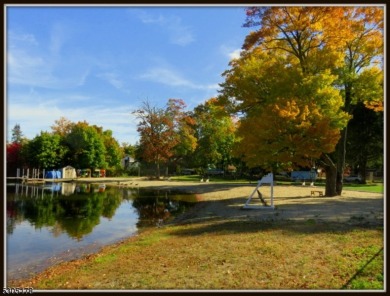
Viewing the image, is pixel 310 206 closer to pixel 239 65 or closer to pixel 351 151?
pixel 239 65

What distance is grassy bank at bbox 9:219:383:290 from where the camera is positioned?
740cm

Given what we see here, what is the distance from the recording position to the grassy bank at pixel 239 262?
740cm

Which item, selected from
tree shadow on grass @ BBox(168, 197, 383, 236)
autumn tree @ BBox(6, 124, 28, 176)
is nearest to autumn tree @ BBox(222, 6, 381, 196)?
tree shadow on grass @ BBox(168, 197, 383, 236)

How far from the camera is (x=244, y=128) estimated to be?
21.4 metres

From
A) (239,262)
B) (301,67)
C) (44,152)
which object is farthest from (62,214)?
(44,152)

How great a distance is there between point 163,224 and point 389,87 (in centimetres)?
1217

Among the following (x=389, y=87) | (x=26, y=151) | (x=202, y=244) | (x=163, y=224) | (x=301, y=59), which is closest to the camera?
(x=389, y=87)

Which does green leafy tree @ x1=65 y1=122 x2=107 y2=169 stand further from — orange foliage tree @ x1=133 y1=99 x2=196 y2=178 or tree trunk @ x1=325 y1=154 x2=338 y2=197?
tree trunk @ x1=325 y1=154 x2=338 y2=197

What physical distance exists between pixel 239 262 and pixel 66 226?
11222 millimetres

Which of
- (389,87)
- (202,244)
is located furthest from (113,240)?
(389,87)

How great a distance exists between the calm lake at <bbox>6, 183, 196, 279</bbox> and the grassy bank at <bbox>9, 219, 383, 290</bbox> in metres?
1.27

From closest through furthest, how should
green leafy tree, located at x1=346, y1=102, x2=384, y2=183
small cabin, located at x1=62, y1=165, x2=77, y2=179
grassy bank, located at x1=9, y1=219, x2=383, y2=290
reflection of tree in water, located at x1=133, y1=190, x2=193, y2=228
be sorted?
grassy bank, located at x1=9, y1=219, x2=383, y2=290 < reflection of tree in water, located at x1=133, y1=190, x2=193, y2=228 < green leafy tree, located at x1=346, y1=102, x2=384, y2=183 < small cabin, located at x1=62, y1=165, x2=77, y2=179

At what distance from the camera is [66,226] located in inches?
670

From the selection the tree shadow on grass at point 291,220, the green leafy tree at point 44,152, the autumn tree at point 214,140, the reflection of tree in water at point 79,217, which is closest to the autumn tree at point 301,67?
the tree shadow on grass at point 291,220
